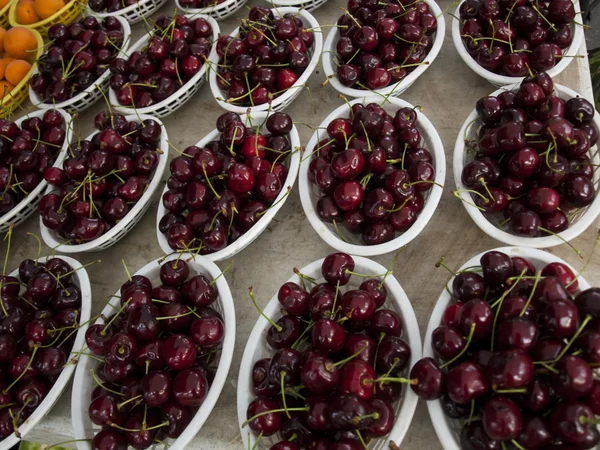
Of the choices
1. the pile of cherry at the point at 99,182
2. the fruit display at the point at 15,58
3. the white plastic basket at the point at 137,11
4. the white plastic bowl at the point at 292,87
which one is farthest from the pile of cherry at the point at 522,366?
the fruit display at the point at 15,58

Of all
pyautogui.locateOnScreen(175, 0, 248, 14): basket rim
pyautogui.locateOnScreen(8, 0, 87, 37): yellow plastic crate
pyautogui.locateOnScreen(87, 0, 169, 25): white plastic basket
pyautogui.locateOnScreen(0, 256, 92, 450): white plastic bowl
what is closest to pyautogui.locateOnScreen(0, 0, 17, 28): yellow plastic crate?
pyautogui.locateOnScreen(8, 0, 87, 37): yellow plastic crate

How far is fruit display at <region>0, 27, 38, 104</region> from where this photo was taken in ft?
6.04

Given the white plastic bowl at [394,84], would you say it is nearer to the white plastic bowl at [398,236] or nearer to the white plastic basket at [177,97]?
the white plastic bowl at [398,236]

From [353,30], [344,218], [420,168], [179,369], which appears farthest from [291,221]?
[353,30]

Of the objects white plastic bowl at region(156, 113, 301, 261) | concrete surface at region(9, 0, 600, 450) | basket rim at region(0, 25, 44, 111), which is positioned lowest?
concrete surface at region(9, 0, 600, 450)

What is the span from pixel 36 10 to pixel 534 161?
2197mm

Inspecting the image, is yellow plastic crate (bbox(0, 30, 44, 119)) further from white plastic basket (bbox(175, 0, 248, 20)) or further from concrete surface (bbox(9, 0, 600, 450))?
white plastic basket (bbox(175, 0, 248, 20))

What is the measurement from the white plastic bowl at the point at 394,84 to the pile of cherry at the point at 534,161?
0.27 metres

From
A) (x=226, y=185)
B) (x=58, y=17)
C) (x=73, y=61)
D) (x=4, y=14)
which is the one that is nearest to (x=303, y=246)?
(x=226, y=185)

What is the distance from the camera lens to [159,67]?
1647 mm

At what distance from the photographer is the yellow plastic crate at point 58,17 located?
77.6 inches

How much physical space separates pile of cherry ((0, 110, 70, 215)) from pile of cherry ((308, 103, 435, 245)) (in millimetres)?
998

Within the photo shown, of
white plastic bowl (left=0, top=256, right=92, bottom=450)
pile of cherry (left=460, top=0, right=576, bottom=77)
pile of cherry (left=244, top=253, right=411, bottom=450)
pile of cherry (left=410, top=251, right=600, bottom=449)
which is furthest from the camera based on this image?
pile of cherry (left=460, top=0, right=576, bottom=77)

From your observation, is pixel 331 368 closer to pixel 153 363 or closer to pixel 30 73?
pixel 153 363
